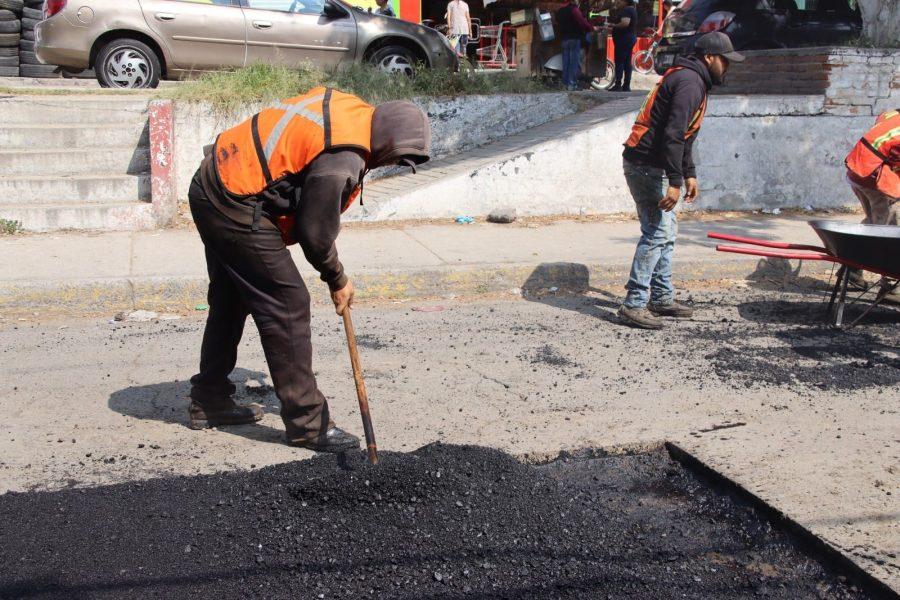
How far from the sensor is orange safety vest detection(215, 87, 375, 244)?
361 cm

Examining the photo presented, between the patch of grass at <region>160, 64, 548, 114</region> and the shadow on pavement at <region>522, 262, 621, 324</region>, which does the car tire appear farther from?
the shadow on pavement at <region>522, 262, 621, 324</region>

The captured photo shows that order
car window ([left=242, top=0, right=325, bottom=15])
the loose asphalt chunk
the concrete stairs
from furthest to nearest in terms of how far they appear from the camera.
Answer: car window ([left=242, top=0, right=325, bottom=15]) → the concrete stairs → the loose asphalt chunk

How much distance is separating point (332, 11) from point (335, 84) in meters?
1.62

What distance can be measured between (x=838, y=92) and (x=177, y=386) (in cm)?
863

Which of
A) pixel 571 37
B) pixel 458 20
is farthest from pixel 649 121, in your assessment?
pixel 458 20

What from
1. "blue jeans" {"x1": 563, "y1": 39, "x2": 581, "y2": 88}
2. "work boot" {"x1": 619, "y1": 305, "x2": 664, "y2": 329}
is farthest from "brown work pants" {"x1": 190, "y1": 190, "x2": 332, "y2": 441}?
"blue jeans" {"x1": 563, "y1": 39, "x2": 581, "y2": 88}

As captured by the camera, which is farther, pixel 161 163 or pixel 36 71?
pixel 36 71

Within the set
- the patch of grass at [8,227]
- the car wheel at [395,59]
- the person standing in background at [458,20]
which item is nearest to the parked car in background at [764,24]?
the car wheel at [395,59]

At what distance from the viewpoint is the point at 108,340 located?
236 inches

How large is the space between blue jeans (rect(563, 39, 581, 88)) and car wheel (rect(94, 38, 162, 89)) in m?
5.91

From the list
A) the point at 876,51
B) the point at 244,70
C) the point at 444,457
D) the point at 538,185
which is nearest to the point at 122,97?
the point at 244,70

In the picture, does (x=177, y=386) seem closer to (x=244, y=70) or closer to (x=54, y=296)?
(x=54, y=296)

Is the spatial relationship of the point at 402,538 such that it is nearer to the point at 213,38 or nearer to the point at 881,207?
the point at 881,207

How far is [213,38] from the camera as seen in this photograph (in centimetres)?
1105
